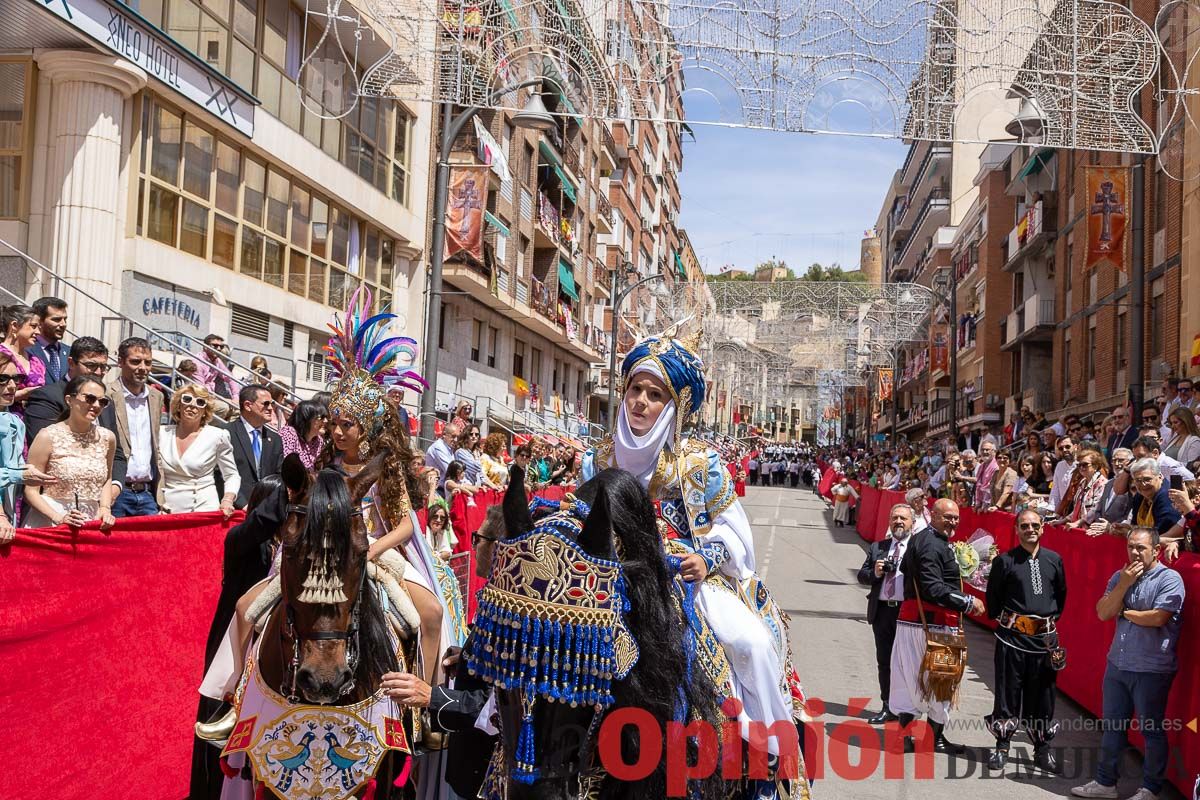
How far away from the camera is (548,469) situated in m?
21.2

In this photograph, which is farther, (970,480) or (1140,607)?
(970,480)

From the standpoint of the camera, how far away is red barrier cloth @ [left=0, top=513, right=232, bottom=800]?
524 centimetres

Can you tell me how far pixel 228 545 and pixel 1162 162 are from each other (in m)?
13.2

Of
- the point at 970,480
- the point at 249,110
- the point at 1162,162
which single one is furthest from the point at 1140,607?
the point at 249,110

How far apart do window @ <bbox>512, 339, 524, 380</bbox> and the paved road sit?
17.5m

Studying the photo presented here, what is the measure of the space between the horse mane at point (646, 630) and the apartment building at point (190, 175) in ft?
32.9

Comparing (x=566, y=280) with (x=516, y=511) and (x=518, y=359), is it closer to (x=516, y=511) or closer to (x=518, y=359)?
(x=518, y=359)

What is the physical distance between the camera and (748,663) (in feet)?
13.5

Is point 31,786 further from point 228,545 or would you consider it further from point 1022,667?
point 1022,667

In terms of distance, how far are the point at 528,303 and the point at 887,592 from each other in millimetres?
27604

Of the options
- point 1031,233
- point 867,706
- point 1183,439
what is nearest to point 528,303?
point 1031,233

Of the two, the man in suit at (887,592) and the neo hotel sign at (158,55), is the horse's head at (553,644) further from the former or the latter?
the neo hotel sign at (158,55)

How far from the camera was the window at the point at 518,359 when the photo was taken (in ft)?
125

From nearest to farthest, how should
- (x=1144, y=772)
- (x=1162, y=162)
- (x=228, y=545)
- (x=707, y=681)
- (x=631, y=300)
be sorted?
(x=707, y=681) < (x=228, y=545) < (x=1144, y=772) < (x=1162, y=162) < (x=631, y=300)
